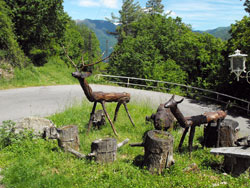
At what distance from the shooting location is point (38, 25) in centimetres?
1997

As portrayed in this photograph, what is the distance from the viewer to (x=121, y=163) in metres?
5.38

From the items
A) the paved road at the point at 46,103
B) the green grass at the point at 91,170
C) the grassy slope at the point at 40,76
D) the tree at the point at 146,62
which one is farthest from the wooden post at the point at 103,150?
the tree at the point at 146,62

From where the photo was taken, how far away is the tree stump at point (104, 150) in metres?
5.19

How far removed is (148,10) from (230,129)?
38.8m

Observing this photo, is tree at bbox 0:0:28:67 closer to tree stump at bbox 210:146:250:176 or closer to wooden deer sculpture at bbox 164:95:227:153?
wooden deer sculpture at bbox 164:95:227:153

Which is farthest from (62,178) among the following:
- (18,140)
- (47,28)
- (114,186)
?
(47,28)

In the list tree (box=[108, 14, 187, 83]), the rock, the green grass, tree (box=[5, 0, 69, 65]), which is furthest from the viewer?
tree (box=[108, 14, 187, 83])

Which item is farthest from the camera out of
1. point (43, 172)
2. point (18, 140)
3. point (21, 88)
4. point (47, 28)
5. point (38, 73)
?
point (47, 28)

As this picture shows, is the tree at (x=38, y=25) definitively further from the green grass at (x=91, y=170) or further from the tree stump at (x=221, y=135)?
the tree stump at (x=221, y=135)

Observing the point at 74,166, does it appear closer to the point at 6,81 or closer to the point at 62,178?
the point at 62,178

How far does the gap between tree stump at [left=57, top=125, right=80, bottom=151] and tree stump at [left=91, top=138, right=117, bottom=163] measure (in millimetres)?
860

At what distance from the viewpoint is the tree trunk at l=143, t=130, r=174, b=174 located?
488 cm

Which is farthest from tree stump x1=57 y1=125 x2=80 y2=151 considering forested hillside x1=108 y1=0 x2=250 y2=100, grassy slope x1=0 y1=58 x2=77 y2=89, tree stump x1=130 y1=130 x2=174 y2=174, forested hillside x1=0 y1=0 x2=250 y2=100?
grassy slope x1=0 y1=58 x2=77 y2=89

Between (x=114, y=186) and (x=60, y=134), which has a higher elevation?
(x=60, y=134)
